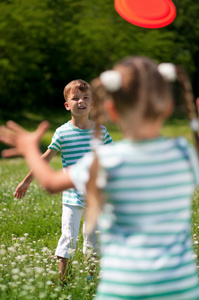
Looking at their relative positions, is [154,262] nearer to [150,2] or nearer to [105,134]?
[105,134]

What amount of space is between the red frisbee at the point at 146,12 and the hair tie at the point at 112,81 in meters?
2.10

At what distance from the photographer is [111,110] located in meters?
1.98

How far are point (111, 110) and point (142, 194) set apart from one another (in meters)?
0.38

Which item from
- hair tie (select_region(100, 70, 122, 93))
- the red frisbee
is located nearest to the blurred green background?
the red frisbee

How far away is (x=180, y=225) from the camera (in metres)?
1.96

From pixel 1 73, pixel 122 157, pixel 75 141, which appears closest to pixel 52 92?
pixel 1 73

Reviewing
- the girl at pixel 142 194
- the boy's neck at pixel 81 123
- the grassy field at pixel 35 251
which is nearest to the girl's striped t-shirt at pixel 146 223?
the girl at pixel 142 194

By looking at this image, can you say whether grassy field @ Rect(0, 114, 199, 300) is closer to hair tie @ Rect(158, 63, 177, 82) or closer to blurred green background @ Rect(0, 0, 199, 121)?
hair tie @ Rect(158, 63, 177, 82)

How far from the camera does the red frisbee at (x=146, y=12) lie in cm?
393

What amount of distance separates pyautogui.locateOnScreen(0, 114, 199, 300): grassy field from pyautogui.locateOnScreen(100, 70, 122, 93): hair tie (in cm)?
169

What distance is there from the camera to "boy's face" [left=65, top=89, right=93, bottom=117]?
14.7 feet

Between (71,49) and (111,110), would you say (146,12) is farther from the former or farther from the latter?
(71,49)

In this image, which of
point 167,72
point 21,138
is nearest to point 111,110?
point 167,72

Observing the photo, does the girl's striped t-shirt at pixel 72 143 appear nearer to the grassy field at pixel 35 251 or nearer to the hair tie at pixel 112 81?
the grassy field at pixel 35 251
